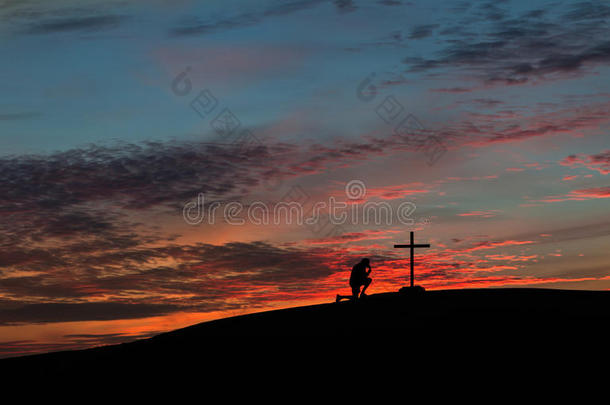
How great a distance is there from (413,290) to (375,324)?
29.7ft

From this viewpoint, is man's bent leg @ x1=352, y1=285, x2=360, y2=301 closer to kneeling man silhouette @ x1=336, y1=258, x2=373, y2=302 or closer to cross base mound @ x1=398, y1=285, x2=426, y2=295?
kneeling man silhouette @ x1=336, y1=258, x2=373, y2=302

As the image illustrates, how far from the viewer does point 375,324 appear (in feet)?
88.2

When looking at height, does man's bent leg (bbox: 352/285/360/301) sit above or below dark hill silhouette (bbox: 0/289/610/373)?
above

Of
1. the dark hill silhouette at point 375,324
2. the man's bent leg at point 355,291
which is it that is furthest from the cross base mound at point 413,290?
the man's bent leg at point 355,291

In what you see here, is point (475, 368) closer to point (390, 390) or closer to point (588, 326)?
point (390, 390)

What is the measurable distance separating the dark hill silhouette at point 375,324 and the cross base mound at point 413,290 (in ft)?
2.70

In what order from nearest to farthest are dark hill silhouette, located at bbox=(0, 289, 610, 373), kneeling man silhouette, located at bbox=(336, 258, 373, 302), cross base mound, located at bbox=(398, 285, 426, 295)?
1. dark hill silhouette, located at bbox=(0, 289, 610, 373)
2. kneeling man silhouette, located at bbox=(336, 258, 373, 302)
3. cross base mound, located at bbox=(398, 285, 426, 295)

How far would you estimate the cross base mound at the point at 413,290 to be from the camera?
35062 mm

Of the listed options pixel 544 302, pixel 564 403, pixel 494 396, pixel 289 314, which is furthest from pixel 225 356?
pixel 544 302

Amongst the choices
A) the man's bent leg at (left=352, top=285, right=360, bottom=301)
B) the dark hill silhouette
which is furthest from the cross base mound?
the man's bent leg at (left=352, top=285, right=360, bottom=301)

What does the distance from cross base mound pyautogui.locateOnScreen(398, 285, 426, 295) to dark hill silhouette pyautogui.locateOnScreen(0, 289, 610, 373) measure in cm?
82

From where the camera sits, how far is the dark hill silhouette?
24.9 metres

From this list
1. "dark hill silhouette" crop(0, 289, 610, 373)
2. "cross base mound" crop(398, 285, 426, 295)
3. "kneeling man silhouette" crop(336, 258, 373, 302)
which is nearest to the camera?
"dark hill silhouette" crop(0, 289, 610, 373)

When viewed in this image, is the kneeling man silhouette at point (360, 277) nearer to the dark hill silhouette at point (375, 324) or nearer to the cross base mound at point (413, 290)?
the dark hill silhouette at point (375, 324)
